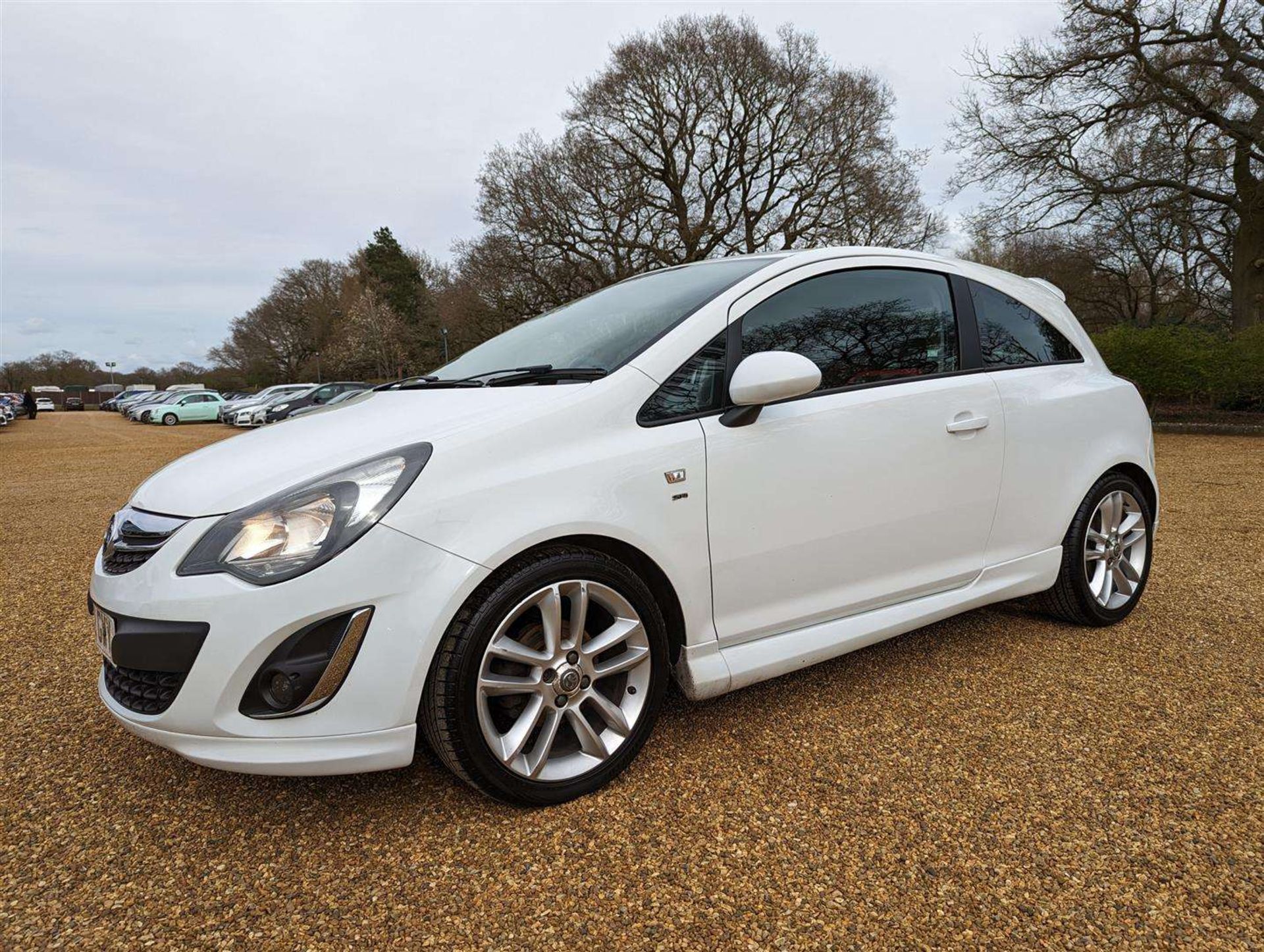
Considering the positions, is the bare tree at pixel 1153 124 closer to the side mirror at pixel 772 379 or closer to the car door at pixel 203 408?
the side mirror at pixel 772 379

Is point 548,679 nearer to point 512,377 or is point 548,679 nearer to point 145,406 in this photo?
point 512,377

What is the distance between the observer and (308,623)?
1742 mm

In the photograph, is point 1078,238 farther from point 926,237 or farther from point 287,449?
point 287,449

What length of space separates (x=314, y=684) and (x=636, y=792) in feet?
3.12

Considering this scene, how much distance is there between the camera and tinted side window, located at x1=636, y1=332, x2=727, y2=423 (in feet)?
7.14

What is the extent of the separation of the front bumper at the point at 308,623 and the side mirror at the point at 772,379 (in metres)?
0.90

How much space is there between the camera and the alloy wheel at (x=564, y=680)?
77.1 inches

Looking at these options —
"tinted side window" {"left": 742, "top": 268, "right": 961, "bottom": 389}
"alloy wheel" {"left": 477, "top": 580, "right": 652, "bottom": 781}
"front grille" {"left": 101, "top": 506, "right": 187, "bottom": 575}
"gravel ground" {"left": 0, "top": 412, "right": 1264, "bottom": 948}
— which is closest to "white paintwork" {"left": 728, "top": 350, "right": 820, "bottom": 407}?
"tinted side window" {"left": 742, "top": 268, "right": 961, "bottom": 389}

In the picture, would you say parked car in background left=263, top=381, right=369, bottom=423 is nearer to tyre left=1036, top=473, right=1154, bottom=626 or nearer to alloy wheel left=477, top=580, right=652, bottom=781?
tyre left=1036, top=473, right=1154, bottom=626

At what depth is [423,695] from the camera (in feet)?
6.13

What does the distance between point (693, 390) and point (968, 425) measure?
3.78ft

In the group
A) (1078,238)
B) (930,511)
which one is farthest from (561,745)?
(1078,238)

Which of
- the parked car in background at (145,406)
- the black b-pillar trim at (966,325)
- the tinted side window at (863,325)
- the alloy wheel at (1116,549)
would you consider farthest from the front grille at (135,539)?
the parked car in background at (145,406)

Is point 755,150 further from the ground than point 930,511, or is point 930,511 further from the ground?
point 755,150
